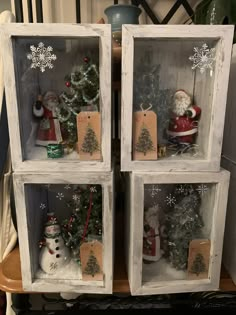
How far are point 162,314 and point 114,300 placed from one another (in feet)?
0.50

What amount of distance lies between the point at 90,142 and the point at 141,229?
24cm

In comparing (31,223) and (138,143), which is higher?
(138,143)

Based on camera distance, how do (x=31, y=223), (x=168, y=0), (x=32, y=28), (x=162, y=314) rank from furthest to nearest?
1. (x=168, y=0)
2. (x=162, y=314)
3. (x=31, y=223)
4. (x=32, y=28)

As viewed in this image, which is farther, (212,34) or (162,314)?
(162,314)

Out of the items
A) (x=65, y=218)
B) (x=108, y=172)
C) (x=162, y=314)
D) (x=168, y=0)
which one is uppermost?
(x=168, y=0)

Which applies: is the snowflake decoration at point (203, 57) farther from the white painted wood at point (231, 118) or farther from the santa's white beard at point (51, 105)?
the santa's white beard at point (51, 105)

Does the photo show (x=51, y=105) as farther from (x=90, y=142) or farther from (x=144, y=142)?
(x=144, y=142)

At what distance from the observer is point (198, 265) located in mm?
740

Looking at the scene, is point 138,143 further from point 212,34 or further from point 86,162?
point 212,34

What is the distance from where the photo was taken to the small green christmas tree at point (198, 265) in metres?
0.74

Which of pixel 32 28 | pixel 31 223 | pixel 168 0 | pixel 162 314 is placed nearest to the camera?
pixel 32 28

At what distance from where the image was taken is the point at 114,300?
0.91 meters

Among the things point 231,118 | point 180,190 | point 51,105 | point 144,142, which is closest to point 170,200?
point 180,190

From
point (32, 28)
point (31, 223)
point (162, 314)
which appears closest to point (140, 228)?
point (31, 223)
